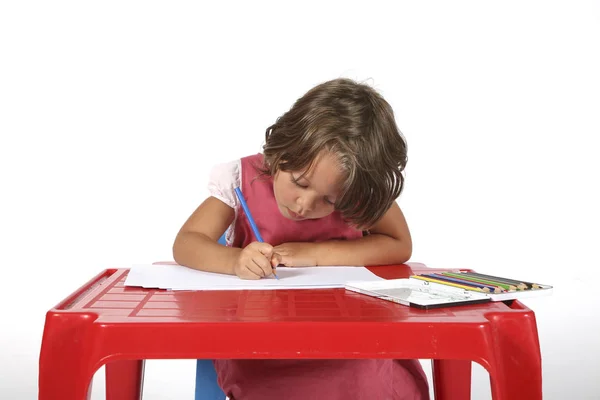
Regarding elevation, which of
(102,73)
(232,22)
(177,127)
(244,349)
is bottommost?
(244,349)

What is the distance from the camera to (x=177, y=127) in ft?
9.71

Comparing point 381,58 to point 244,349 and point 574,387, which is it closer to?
point 574,387

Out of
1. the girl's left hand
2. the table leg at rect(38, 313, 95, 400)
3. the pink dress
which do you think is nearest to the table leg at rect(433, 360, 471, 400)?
the pink dress

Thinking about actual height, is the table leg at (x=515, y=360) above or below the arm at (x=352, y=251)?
below

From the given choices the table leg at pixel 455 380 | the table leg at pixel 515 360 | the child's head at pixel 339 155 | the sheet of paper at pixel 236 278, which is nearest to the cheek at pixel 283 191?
the child's head at pixel 339 155

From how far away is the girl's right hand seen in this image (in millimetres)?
1118

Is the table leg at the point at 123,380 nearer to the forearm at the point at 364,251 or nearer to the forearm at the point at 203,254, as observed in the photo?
the forearm at the point at 203,254

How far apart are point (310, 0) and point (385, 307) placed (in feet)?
7.85

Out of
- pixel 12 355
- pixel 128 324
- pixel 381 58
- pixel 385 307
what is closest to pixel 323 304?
pixel 385 307

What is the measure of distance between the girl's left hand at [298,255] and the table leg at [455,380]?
0.99ft

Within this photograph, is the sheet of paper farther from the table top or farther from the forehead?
the forehead

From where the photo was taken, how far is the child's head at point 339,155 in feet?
4.16

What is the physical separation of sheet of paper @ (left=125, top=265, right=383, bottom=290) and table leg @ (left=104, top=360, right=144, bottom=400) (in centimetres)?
21

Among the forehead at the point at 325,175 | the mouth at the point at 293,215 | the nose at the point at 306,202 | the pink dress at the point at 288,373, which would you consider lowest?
the pink dress at the point at 288,373
